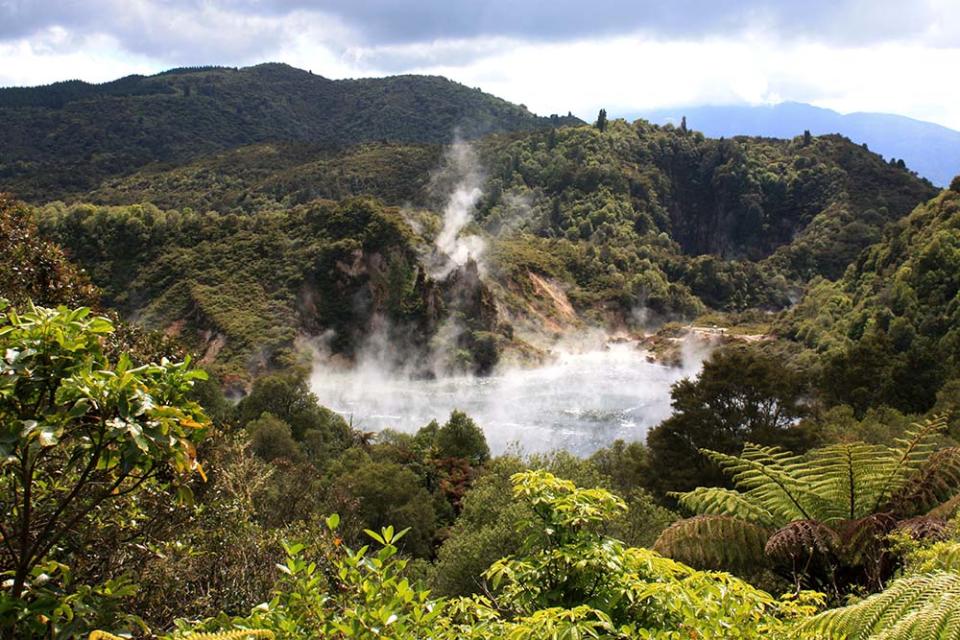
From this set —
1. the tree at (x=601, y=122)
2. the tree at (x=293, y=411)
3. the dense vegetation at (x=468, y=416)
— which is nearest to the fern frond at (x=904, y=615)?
the dense vegetation at (x=468, y=416)

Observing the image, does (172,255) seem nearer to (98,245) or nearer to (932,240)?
(98,245)

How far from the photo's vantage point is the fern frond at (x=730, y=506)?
10180 millimetres

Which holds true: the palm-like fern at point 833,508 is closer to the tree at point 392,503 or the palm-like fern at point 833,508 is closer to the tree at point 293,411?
the tree at point 392,503

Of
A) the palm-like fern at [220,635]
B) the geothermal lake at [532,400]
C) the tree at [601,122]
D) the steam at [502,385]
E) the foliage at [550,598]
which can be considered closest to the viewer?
the palm-like fern at [220,635]

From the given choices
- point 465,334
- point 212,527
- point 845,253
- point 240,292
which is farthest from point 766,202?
point 212,527

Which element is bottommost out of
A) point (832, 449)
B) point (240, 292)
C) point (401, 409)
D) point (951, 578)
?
point (401, 409)

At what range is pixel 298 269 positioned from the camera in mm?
56344

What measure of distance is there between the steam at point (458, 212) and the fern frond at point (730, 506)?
47.7 m

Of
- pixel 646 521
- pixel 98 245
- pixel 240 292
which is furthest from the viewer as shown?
pixel 98 245

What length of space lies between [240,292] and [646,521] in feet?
143

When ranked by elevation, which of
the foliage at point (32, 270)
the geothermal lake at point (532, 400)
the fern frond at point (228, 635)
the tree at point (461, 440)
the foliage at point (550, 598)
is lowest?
the geothermal lake at point (532, 400)

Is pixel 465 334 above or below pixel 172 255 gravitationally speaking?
below

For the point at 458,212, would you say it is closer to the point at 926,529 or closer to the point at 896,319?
the point at 896,319

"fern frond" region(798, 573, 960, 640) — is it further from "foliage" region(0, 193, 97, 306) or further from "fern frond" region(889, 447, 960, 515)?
"foliage" region(0, 193, 97, 306)
